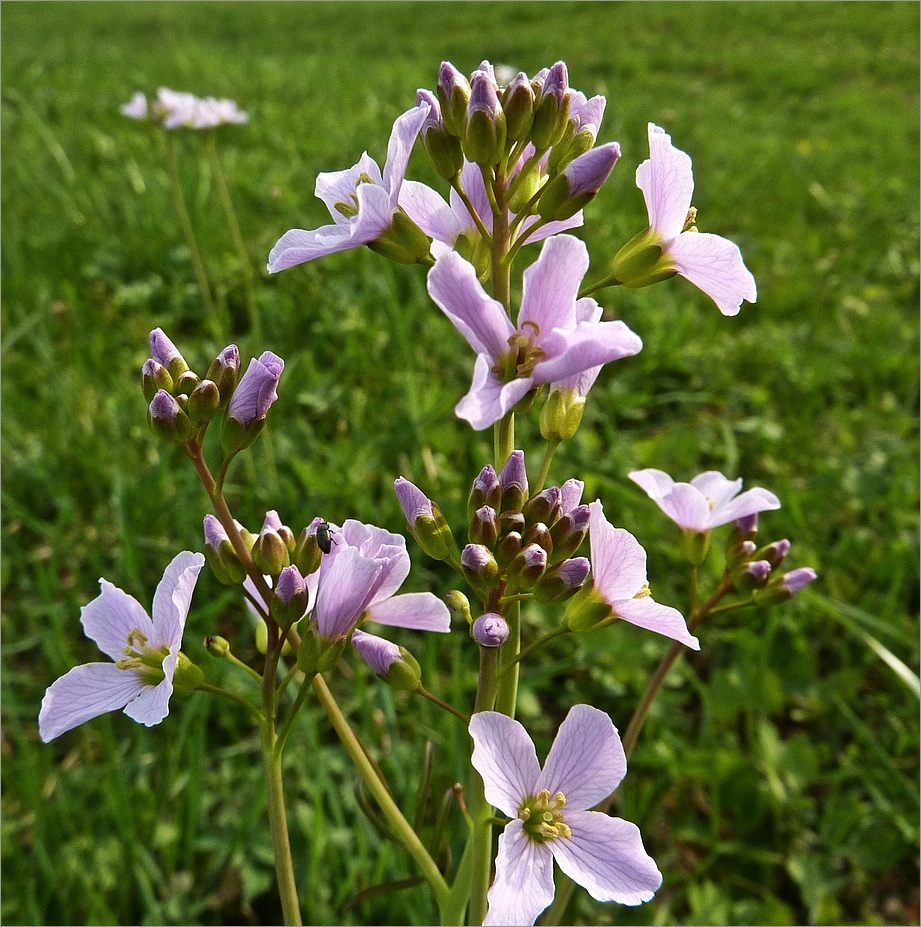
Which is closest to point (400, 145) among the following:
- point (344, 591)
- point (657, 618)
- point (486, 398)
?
point (486, 398)

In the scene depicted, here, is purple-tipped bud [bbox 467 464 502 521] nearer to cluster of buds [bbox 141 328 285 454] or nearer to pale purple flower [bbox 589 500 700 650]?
pale purple flower [bbox 589 500 700 650]

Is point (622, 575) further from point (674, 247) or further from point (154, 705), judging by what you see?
point (154, 705)

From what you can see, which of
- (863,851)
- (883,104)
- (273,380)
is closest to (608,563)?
(273,380)

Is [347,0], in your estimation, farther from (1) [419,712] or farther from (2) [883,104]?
(1) [419,712]

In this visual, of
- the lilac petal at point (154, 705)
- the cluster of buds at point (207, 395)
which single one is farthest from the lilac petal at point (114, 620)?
the cluster of buds at point (207, 395)

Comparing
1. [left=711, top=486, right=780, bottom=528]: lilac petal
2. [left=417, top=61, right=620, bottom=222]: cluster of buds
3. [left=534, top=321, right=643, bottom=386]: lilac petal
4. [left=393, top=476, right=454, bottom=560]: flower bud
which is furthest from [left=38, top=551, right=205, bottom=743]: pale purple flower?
[left=711, top=486, right=780, bottom=528]: lilac petal

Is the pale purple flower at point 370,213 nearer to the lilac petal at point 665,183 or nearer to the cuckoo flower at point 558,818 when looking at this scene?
the lilac petal at point 665,183
